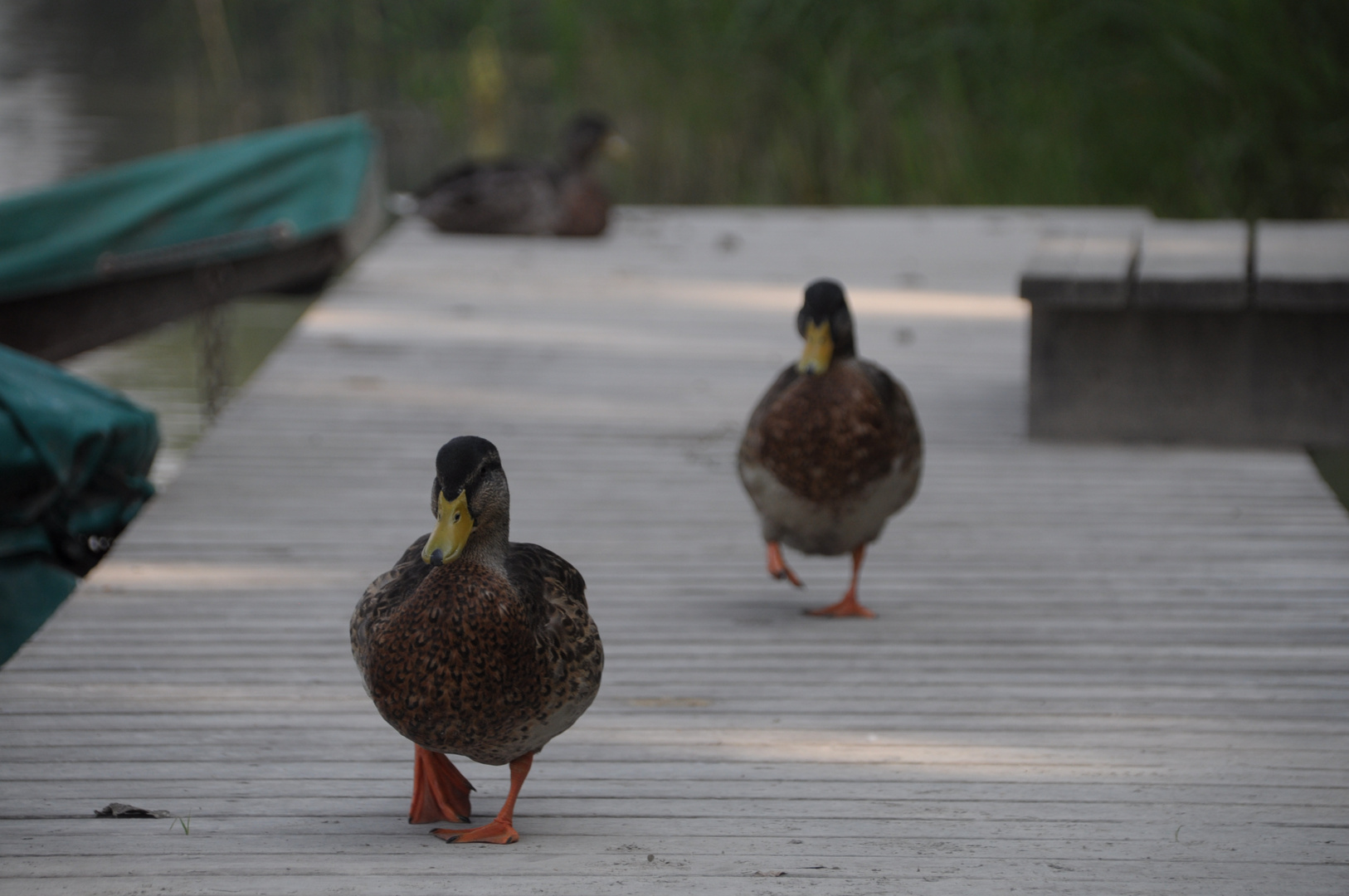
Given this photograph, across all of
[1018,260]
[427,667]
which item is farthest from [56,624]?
[1018,260]

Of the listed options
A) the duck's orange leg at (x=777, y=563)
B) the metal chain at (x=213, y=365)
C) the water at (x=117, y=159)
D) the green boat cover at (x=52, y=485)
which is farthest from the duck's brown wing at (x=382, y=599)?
the metal chain at (x=213, y=365)

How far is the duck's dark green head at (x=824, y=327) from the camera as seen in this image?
3666 millimetres

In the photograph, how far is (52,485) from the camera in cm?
450

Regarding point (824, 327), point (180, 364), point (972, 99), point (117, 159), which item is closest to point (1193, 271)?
point (824, 327)

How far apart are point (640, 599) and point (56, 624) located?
4.56 feet

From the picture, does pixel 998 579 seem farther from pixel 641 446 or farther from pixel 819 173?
pixel 819 173

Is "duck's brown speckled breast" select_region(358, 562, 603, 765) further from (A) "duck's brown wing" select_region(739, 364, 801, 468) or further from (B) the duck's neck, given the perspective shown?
(A) "duck's brown wing" select_region(739, 364, 801, 468)

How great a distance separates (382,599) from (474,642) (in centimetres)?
20

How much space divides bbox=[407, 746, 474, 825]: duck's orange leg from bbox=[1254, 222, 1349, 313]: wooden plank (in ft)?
11.6

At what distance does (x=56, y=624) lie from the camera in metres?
3.65

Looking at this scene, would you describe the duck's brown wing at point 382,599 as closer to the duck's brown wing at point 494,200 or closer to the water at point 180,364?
the water at point 180,364

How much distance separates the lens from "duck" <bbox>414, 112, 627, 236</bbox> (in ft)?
29.5

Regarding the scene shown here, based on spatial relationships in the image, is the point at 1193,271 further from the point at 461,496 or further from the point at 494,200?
the point at 494,200

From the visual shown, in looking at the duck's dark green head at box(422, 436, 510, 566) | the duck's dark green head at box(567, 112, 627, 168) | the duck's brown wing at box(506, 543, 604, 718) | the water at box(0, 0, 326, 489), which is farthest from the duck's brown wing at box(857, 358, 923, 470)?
the duck's dark green head at box(567, 112, 627, 168)
